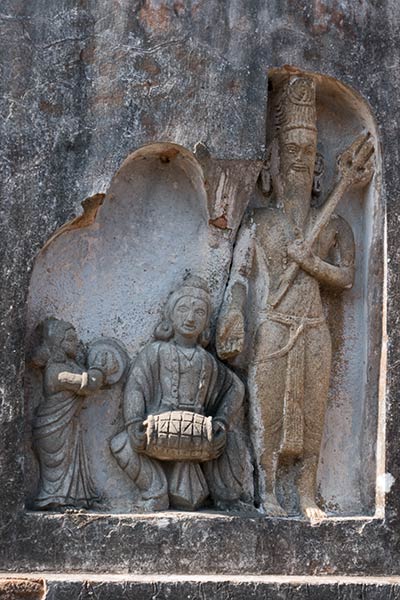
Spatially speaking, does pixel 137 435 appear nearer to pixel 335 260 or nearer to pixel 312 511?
pixel 312 511

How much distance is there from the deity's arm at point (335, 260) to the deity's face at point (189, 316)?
24.7 inches

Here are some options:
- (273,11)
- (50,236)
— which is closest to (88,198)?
(50,236)

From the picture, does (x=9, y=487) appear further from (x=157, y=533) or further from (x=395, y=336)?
(x=395, y=336)

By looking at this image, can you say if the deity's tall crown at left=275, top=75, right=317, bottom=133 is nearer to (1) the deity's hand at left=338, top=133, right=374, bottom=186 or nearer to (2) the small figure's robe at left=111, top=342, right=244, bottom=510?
(1) the deity's hand at left=338, top=133, right=374, bottom=186

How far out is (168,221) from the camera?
7.60 m

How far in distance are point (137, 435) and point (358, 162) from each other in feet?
6.58

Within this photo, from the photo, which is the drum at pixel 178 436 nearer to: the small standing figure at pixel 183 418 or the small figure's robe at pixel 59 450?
the small standing figure at pixel 183 418

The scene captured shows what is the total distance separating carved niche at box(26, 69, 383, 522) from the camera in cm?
716

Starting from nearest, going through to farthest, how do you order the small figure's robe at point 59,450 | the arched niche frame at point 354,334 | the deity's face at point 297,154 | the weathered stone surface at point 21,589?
1. the weathered stone surface at point 21,589
2. the small figure's robe at point 59,450
3. the arched niche frame at point 354,334
4. the deity's face at point 297,154

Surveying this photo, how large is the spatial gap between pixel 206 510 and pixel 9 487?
3.49 ft

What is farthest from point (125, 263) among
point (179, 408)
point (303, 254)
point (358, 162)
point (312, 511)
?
point (312, 511)

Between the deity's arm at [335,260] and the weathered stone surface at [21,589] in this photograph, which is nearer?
the weathered stone surface at [21,589]

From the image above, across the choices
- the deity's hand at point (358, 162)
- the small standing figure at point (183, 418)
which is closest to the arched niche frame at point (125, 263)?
the small standing figure at point (183, 418)

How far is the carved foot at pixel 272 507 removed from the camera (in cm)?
724
